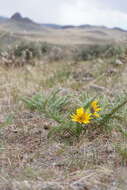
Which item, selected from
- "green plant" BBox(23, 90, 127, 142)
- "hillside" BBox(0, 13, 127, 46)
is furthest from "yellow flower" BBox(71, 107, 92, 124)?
"hillside" BBox(0, 13, 127, 46)

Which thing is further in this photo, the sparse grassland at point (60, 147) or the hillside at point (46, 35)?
the hillside at point (46, 35)

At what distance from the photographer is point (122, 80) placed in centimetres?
466

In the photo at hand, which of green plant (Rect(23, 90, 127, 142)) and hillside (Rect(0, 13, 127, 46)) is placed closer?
green plant (Rect(23, 90, 127, 142))

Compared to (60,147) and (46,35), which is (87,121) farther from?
(46,35)

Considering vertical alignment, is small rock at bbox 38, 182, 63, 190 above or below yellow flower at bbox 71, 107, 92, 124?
below

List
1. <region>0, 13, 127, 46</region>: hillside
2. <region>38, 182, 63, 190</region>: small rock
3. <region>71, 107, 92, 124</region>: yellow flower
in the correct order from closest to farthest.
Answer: <region>38, 182, 63, 190</region>: small rock, <region>71, 107, 92, 124</region>: yellow flower, <region>0, 13, 127, 46</region>: hillside

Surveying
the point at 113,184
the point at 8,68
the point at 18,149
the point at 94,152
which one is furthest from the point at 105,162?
the point at 8,68

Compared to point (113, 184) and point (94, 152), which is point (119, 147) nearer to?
point (94, 152)

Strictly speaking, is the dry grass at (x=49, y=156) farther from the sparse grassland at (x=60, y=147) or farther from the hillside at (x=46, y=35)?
the hillside at (x=46, y=35)

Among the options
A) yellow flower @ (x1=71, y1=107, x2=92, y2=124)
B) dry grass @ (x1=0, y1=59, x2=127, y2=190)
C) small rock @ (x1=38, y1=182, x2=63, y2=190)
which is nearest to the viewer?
small rock @ (x1=38, y1=182, x2=63, y2=190)

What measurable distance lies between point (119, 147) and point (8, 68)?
386cm

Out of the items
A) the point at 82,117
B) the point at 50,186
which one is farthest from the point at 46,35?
the point at 50,186

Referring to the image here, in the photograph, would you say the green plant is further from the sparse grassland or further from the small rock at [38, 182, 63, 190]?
the small rock at [38, 182, 63, 190]

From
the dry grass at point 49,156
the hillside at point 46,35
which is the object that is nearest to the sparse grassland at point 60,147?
the dry grass at point 49,156
